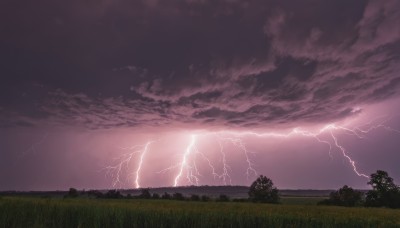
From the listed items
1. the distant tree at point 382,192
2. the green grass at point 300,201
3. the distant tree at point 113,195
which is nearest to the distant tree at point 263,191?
the green grass at point 300,201

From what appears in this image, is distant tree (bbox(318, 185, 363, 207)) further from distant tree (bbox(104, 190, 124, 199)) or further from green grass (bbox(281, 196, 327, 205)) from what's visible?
distant tree (bbox(104, 190, 124, 199))

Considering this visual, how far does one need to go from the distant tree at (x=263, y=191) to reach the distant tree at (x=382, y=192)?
1608cm

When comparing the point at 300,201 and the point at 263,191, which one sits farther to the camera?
the point at 300,201

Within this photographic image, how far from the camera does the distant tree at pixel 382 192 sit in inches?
1988

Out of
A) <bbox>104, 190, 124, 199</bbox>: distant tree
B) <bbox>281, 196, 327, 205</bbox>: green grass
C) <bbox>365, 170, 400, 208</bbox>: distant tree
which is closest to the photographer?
<bbox>365, 170, 400, 208</bbox>: distant tree

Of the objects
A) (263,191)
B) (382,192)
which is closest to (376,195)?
(382,192)

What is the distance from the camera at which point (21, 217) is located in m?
13.3

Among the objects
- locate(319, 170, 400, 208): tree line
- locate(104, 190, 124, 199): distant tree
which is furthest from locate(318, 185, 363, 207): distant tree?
locate(104, 190, 124, 199): distant tree

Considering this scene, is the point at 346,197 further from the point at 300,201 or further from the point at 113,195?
the point at 113,195

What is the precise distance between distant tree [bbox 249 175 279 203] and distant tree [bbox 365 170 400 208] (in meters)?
16.1

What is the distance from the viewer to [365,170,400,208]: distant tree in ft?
166

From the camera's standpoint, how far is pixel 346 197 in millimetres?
55125

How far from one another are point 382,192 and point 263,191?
2007 cm

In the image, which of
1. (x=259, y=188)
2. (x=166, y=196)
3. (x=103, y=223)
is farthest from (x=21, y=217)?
(x=166, y=196)
